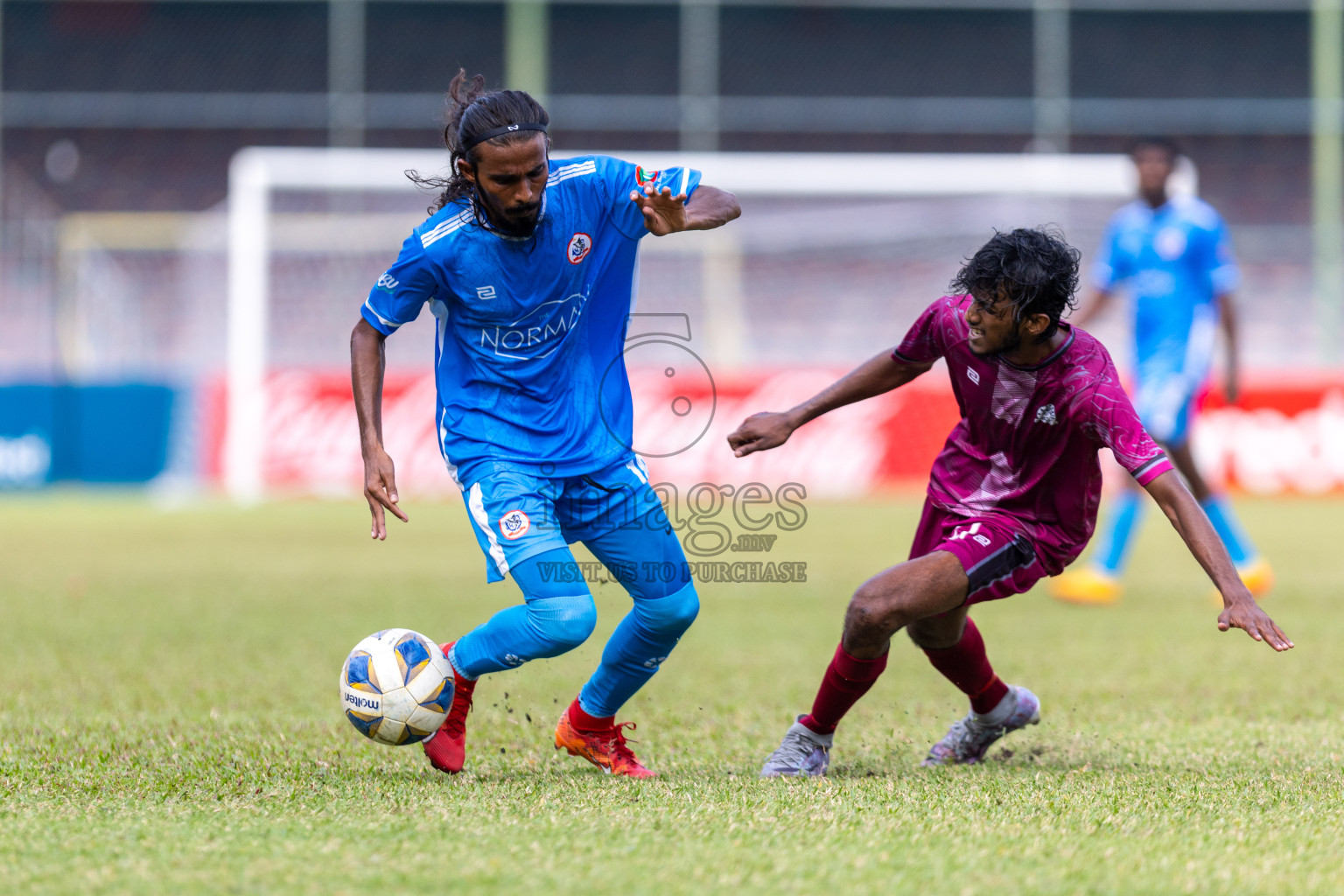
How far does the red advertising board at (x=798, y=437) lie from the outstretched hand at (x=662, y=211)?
1222cm

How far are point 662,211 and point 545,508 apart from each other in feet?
2.82

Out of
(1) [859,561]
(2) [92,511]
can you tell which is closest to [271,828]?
(1) [859,561]

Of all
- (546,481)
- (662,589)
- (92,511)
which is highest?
(546,481)

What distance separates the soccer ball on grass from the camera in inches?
148

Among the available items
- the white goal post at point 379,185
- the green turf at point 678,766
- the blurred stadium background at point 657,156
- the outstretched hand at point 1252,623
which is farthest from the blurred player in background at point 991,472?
the white goal post at point 379,185

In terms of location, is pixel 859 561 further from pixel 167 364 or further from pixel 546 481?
pixel 167 364

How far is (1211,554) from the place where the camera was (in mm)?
3486

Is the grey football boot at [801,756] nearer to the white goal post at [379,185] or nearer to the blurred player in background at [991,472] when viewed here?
the blurred player in background at [991,472]

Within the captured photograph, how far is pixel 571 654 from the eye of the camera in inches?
251

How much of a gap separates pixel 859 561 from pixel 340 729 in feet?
19.8

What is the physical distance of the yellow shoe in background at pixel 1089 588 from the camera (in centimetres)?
795

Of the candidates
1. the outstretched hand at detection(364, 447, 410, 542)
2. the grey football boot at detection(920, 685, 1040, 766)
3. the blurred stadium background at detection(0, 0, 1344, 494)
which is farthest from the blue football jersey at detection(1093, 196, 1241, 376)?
the blurred stadium background at detection(0, 0, 1344, 494)

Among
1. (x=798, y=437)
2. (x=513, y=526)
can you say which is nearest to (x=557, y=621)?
(x=513, y=526)

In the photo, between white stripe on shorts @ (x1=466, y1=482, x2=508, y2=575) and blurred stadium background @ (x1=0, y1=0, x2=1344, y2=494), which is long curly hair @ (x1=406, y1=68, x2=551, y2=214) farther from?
blurred stadium background @ (x1=0, y1=0, x2=1344, y2=494)
